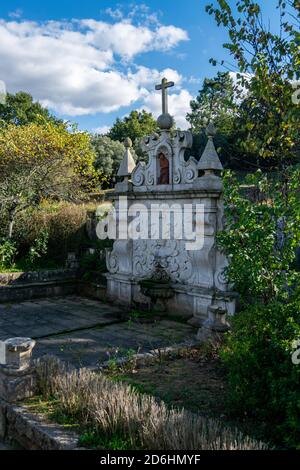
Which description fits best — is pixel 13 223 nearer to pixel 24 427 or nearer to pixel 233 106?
pixel 233 106

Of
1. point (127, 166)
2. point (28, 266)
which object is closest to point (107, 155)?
point (28, 266)

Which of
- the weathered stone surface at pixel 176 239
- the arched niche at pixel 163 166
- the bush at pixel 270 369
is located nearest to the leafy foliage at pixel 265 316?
the bush at pixel 270 369

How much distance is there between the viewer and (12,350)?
4.47m

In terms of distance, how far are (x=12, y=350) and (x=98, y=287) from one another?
6069 millimetres

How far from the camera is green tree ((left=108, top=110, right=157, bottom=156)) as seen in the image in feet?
146

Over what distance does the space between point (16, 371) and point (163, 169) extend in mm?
5503

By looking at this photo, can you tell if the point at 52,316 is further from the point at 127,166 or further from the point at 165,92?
the point at 165,92

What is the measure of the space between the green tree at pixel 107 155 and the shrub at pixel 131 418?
23936 mm

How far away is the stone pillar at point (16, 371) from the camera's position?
4316 mm

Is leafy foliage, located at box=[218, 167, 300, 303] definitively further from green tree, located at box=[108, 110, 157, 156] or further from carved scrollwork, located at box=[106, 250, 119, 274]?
green tree, located at box=[108, 110, 157, 156]

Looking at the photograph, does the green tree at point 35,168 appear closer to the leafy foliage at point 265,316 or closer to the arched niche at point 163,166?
the arched niche at point 163,166

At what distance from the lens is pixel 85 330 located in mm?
7719

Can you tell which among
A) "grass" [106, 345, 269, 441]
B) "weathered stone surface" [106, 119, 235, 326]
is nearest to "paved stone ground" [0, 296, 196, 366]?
"grass" [106, 345, 269, 441]
